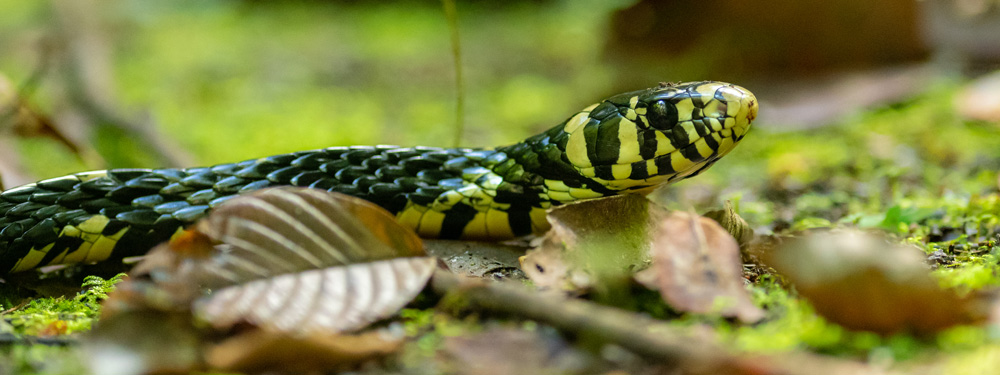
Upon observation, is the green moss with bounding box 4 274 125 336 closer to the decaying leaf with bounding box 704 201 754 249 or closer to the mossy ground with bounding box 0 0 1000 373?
the mossy ground with bounding box 0 0 1000 373

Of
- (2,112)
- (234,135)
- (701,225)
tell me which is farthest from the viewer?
(234,135)

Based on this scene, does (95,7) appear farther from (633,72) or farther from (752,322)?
(752,322)

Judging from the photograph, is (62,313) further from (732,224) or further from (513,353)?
(732,224)

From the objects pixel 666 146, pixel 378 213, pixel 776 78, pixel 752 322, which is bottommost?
pixel 752 322

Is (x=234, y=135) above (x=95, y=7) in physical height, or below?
below

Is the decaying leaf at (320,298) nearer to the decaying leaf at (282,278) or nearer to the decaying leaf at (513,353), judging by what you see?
the decaying leaf at (282,278)

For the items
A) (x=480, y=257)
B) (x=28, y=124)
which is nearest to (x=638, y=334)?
(x=480, y=257)

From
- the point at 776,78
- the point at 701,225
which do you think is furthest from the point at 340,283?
the point at 776,78
